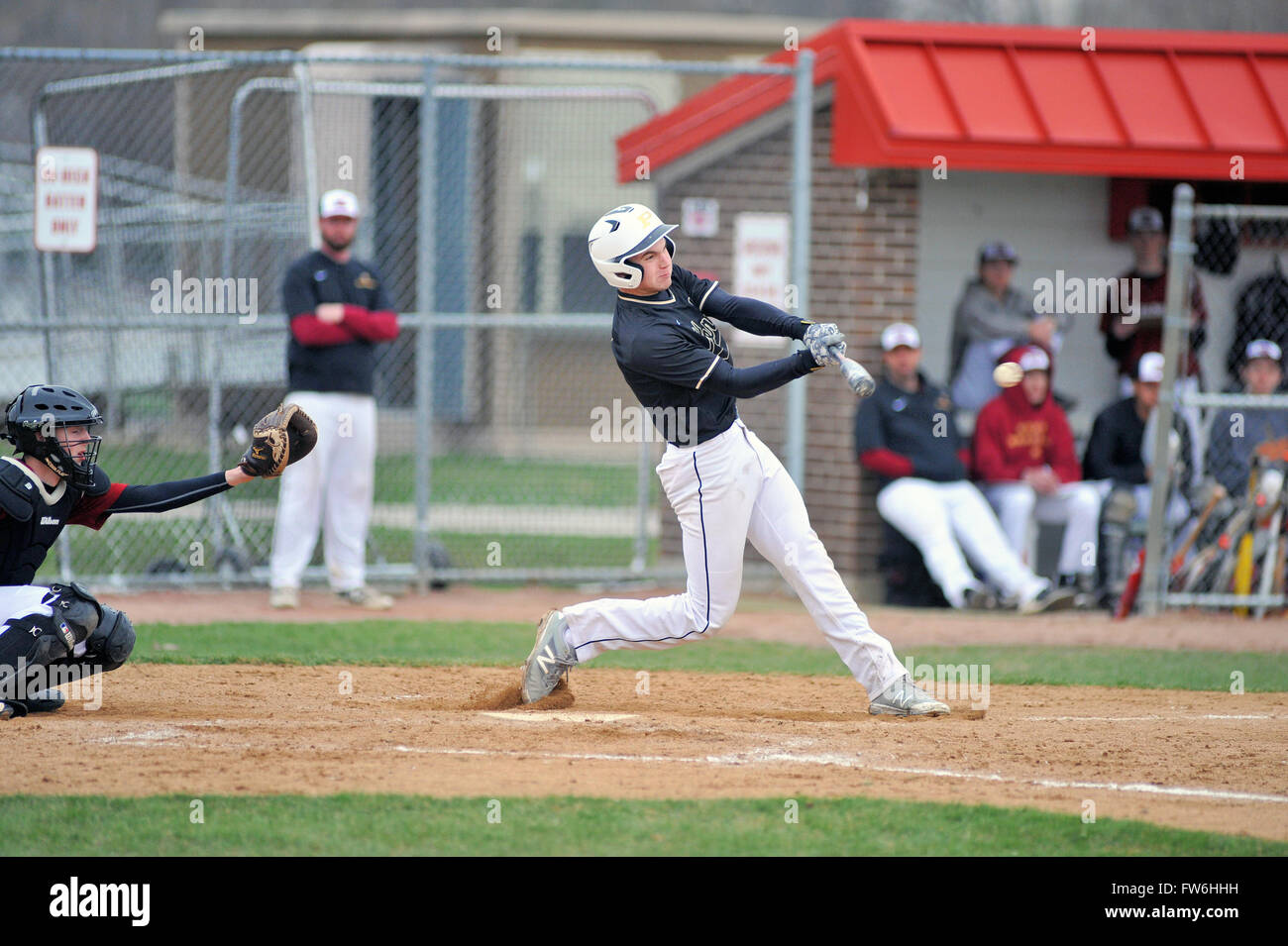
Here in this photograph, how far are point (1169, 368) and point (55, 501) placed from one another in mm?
6392

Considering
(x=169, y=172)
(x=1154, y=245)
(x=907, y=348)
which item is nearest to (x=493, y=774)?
(x=907, y=348)

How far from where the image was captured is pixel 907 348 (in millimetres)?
9820

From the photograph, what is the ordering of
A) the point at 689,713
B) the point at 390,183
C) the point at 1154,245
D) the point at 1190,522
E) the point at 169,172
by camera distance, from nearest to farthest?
the point at 689,713 → the point at 1190,522 → the point at 1154,245 → the point at 390,183 → the point at 169,172

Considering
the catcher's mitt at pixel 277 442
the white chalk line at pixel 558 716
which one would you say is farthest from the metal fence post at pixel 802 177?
the catcher's mitt at pixel 277 442

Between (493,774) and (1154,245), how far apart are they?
7.15 meters

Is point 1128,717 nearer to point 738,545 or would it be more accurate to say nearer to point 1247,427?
point 738,545

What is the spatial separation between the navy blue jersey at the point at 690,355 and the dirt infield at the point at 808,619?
109 inches

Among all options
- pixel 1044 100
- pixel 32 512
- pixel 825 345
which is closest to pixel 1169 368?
pixel 1044 100

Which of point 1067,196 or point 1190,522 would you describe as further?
point 1067,196

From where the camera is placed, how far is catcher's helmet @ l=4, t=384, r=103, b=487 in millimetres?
5879

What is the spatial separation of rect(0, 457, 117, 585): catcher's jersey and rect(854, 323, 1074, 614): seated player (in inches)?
204

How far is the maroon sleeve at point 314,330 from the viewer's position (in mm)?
8969

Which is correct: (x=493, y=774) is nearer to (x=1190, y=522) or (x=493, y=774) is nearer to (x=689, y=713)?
(x=689, y=713)
